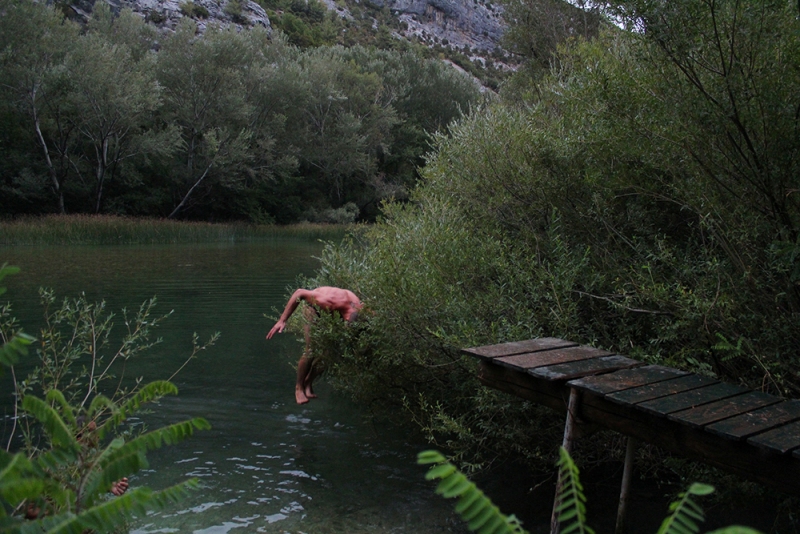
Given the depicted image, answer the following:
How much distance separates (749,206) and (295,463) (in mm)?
4172

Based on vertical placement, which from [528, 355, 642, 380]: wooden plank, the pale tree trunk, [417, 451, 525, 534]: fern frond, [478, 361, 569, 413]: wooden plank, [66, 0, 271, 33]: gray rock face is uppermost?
[66, 0, 271, 33]: gray rock face

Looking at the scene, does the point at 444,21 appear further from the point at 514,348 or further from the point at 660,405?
the point at 660,405

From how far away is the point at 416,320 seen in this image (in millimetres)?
5676

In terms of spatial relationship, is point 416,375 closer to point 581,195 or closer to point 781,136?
point 581,195

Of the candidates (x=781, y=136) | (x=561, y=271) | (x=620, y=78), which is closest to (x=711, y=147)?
(x=781, y=136)

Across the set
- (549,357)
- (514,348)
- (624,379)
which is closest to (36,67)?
(514,348)

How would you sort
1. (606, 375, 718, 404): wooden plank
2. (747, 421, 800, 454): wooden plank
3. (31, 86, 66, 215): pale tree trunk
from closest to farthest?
(747, 421, 800, 454): wooden plank < (606, 375, 718, 404): wooden plank < (31, 86, 66, 215): pale tree trunk

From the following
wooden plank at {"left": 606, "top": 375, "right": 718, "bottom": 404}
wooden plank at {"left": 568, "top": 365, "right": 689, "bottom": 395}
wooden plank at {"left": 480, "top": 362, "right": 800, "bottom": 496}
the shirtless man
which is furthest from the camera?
the shirtless man

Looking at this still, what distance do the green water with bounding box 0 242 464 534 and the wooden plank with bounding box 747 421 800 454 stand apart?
7.92ft

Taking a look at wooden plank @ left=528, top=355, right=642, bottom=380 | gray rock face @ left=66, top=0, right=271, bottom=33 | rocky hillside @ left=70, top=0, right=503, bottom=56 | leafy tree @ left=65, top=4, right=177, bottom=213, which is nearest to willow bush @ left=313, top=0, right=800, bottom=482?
wooden plank @ left=528, top=355, right=642, bottom=380

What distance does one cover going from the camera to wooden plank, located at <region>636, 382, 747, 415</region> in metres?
3.20

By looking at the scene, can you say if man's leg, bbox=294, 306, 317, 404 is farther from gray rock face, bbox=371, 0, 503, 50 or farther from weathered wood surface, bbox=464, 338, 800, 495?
gray rock face, bbox=371, 0, 503, 50

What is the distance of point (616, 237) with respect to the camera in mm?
6062

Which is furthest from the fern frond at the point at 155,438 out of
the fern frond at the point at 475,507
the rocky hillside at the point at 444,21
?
the rocky hillside at the point at 444,21
